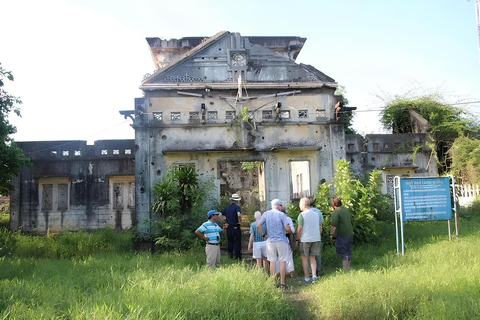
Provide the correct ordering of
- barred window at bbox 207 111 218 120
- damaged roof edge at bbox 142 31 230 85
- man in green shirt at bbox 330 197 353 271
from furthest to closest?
damaged roof edge at bbox 142 31 230 85
barred window at bbox 207 111 218 120
man in green shirt at bbox 330 197 353 271

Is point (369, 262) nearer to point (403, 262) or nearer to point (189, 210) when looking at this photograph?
point (403, 262)

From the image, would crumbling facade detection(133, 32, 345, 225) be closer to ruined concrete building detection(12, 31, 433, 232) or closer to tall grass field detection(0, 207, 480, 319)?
ruined concrete building detection(12, 31, 433, 232)

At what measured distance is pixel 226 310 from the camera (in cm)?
575

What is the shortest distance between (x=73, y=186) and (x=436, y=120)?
1553cm

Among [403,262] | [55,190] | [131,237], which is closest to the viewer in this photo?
[403,262]

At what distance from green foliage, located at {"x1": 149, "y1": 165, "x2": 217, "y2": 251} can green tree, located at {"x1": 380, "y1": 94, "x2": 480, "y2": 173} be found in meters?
9.46

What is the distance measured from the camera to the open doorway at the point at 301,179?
1517cm

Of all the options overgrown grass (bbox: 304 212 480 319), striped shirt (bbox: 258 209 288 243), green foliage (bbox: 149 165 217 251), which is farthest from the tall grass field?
green foliage (bbox: 149 165 217 251)

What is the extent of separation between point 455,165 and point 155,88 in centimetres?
1177

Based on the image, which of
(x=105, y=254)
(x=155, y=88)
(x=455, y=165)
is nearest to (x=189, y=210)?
(x=105, y=254)

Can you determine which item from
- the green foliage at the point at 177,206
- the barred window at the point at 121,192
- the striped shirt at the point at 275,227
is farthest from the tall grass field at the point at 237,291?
the barred window at the point at 121,192

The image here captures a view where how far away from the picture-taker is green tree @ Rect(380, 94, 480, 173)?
57.6ft

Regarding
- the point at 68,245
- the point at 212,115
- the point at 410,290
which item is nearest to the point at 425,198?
the point at 410,290

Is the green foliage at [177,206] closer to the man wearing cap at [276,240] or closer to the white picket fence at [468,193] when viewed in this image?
the man wearing cap at [276,240]
